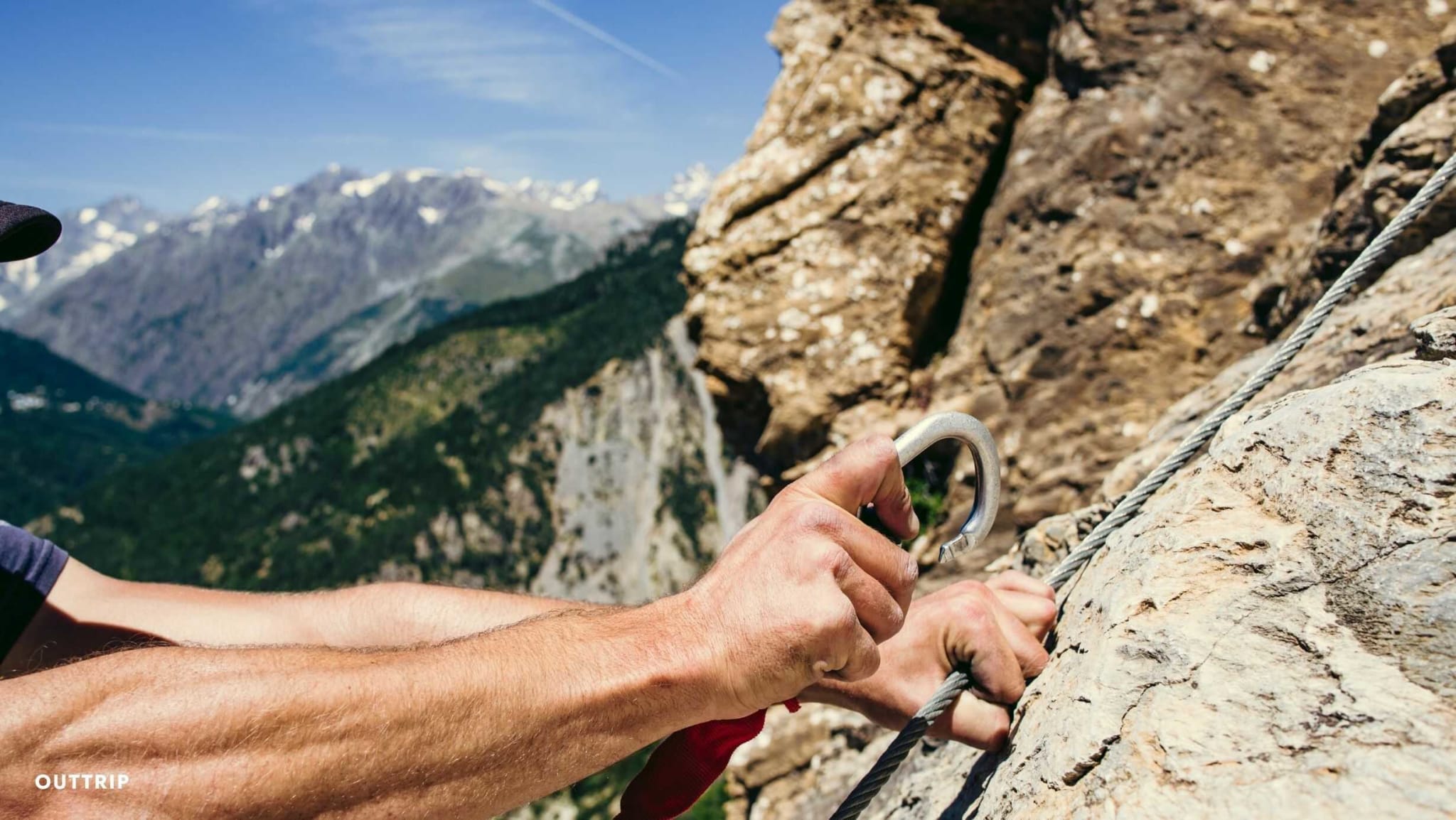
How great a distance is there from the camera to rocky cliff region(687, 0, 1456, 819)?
181 cm

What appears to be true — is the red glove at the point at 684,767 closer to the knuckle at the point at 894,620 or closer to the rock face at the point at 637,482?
the knuckle at the point at 894,620

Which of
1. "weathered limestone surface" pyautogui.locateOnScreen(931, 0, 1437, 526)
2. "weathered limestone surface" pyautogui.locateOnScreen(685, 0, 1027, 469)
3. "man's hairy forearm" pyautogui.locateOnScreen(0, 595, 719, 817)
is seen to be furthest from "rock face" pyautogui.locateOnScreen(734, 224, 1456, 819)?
"weathered limestone surface" pyautogui.locateOnScreen(685, 0, 1027, 469)

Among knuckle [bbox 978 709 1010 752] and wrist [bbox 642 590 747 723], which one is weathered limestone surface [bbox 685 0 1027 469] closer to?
knuckle [bbox 978 709 1010 752]

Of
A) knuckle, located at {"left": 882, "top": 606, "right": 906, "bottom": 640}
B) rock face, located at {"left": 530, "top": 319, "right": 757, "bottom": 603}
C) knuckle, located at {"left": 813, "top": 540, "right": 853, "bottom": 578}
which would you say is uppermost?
knuckle, located at {"left": 813, "top": 540, "right": 853, "bottom": 578}

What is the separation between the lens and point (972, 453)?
2.43m

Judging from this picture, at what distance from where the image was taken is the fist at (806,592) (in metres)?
2.12

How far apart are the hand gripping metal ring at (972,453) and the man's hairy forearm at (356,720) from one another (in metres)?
0.74

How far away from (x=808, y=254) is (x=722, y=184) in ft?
3.68

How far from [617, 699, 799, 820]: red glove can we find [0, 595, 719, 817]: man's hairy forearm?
0.26 m

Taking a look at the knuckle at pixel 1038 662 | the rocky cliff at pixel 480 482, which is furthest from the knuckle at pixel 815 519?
the rocky cliff at pixel 480 482

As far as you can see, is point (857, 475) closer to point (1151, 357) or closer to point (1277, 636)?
point (1277, 636)

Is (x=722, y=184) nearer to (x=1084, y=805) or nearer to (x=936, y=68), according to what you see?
(x=936, y=68)

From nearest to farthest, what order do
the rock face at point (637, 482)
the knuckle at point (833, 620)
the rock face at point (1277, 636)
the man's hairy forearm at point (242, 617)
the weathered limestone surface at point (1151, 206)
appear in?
the rock face at point (1277, 636) → the knuckle at point (833, 620) → the man's hairy forearm at point (242, 617) → the weathered limestone surface at point (1151, 206) → the rock face at point (637, 482)

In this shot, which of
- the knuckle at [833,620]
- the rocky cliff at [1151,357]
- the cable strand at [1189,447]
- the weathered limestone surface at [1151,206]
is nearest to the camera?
the rocky cliff at [1151,357]
